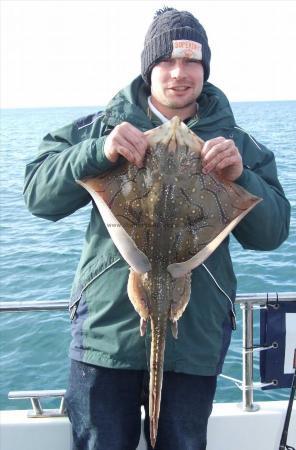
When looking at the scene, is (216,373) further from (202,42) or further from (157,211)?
(202,42)

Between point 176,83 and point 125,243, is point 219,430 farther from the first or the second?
point 176,83

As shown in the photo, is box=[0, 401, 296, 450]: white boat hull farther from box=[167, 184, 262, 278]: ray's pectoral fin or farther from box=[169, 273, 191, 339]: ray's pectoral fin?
box=[167, 184, 262, 278]: ray's pectoral fin

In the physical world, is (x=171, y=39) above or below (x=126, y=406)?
above

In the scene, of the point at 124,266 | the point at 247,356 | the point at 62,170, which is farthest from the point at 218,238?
the point at 247,356

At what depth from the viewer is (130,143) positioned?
246 centimetres

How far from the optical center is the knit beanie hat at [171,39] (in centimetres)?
299

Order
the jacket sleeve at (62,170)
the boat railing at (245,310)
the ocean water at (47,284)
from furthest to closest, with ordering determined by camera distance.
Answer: the ocean water at (47,284) → the boat railing at (245,310) → the jacket sleeve at (62,170)

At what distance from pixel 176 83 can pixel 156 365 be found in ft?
4.99

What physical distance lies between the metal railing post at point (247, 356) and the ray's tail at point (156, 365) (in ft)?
4.16

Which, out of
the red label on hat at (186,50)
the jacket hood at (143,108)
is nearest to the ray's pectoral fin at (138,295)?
the jacket hood at (143,108)

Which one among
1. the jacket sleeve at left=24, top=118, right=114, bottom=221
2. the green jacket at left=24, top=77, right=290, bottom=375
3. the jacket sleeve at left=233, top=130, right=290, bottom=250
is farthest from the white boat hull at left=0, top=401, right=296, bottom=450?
the jacket sleeve at left=24, top=118, right=114, bottom=221

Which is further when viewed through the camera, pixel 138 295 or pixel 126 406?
pixel 126 406

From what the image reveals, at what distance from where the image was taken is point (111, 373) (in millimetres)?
2840

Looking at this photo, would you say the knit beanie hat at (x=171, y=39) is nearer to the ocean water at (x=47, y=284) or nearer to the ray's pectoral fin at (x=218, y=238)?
the ray's pectoral fin at (x=218, y=238)
